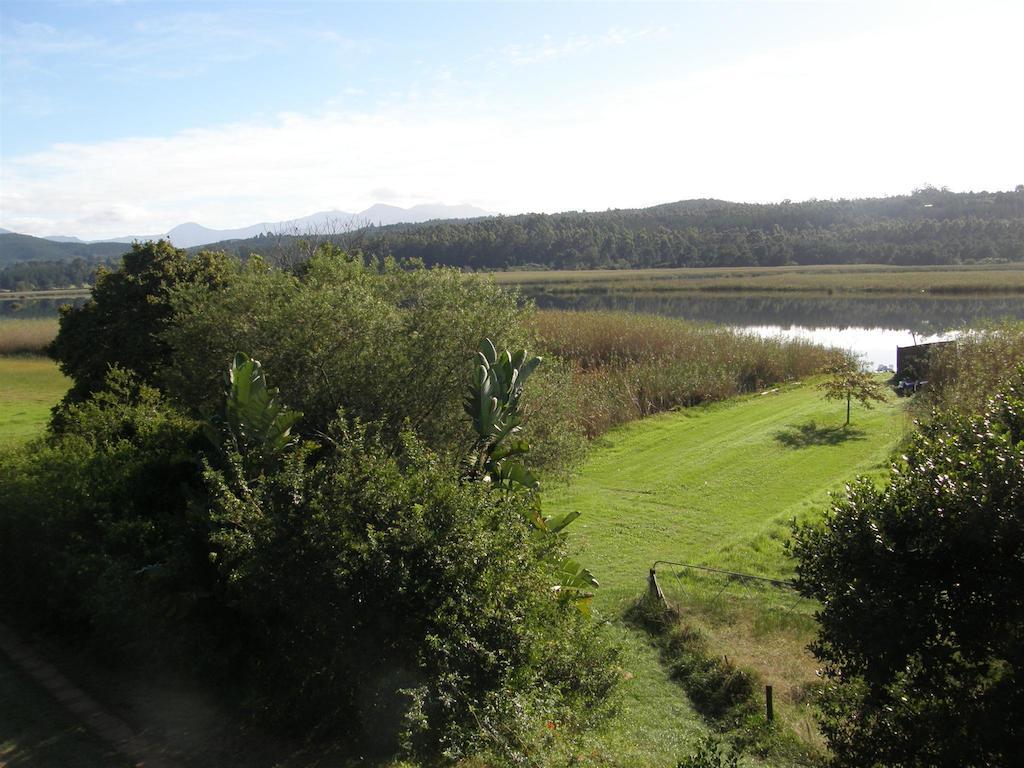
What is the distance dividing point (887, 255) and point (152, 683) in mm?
94811

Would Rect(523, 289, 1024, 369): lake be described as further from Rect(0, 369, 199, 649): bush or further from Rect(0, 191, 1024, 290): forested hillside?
Rect(0, 369, 199, 649): bush

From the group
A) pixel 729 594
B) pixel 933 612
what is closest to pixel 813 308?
pixel 729 594

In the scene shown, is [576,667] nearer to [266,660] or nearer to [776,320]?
[266,660]

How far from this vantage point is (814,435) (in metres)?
22.7

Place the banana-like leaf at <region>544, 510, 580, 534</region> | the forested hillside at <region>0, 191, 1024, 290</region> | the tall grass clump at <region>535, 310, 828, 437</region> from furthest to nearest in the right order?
the forested hillside at <region>0, 191, 1024, 290</region> < the tall grass clump at <region>535, 310, 828, 437</region> < the banana-like leaf at <region>544, 510, 580, 534</region>

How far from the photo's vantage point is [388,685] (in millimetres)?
6473

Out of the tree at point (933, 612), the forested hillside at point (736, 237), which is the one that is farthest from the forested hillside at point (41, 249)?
the tree at point (933, 612)

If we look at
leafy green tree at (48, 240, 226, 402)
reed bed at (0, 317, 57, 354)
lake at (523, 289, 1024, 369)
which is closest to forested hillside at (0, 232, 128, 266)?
reed bed at (0, 317, 57, 354)

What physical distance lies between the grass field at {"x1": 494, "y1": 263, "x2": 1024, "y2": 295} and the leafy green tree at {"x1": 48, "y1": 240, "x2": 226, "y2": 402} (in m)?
36.5

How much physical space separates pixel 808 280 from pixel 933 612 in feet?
228

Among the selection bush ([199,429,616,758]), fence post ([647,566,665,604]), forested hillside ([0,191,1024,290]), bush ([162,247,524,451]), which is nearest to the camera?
bush ([199,429,616,758])

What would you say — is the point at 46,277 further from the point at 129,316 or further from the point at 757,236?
the point at 129,316

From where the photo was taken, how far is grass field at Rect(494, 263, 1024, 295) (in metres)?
58.1

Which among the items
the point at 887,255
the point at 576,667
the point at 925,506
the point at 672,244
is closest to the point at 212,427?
the point at 576,667
